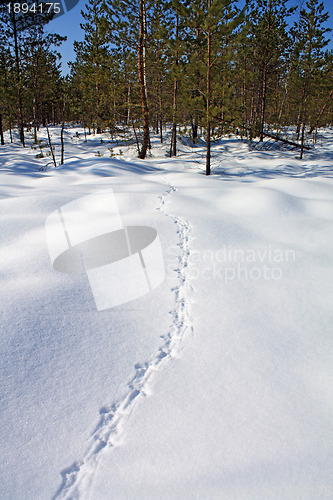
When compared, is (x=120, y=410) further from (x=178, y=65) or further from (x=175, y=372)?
(x=178, y=65)

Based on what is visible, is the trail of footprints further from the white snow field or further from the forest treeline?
the forest treeline

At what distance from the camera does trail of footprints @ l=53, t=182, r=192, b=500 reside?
1340mm

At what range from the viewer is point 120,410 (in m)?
1.68

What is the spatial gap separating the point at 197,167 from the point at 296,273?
1044 centimetres

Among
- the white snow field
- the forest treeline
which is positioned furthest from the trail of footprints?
the forest treeline

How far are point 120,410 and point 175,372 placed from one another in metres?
0.45

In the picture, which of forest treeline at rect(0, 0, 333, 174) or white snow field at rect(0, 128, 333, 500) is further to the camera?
forest treeline at rect(0, 0, 333, 174)

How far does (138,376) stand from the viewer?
75.0 inches

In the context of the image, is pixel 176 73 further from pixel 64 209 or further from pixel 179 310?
pixel 179 310

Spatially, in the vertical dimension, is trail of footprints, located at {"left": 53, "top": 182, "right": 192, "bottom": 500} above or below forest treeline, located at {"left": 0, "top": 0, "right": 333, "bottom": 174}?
below

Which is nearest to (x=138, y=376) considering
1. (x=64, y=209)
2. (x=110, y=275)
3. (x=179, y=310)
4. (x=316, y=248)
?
(x=179, y=310)

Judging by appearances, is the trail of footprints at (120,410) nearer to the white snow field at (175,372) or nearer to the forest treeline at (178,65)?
the white snow field at (175,372)

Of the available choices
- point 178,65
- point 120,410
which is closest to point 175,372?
point 120,410

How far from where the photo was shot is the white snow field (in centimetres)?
138
